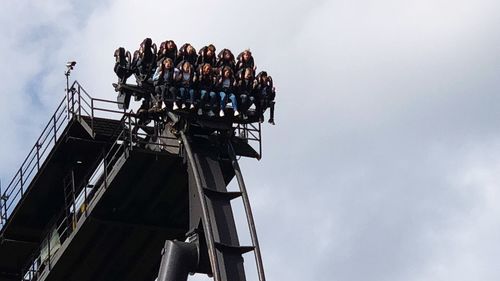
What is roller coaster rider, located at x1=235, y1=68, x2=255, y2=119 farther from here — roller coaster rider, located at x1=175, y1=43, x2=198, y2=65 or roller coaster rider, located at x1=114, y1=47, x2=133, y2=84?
roller coaster rider, located at x1=114, y1=47, x2=133, y2=84

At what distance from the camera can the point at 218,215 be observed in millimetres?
50219

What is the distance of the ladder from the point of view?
49.1 m

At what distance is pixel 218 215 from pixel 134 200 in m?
4.18

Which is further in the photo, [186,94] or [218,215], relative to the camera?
[186,94]

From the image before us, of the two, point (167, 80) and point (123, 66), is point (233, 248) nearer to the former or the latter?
point (167, 80)

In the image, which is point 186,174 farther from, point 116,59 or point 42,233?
point 42,233

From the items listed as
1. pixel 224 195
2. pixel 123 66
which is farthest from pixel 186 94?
pixel 224 195

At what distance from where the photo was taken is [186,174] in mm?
52656

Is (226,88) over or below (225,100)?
over

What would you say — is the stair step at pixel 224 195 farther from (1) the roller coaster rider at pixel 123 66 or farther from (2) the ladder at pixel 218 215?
(1) the roller coaster rider at pixel 123 66

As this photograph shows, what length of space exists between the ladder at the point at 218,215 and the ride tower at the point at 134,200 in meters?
0.03

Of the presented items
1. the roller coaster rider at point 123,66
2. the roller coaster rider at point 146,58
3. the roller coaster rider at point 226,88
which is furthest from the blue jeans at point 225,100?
the roller coaster rider at point 123,66

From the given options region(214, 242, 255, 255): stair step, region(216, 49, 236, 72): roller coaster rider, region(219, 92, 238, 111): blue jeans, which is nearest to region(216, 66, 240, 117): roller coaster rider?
region(219, 92, 238, 111): blue jeans

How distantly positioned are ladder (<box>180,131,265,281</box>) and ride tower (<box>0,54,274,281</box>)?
3 cm
